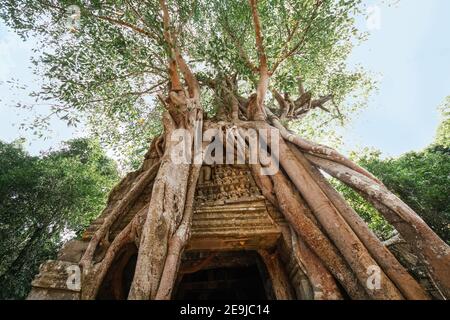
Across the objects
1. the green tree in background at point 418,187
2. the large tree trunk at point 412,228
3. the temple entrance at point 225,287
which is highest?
the green tree in background at point 418,187

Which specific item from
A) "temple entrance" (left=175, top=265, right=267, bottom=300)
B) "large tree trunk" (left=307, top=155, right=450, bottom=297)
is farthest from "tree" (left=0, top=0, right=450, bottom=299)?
"temple entrance" (left=175, top=265, right=267, bottom=300)

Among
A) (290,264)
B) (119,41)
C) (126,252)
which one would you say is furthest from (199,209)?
(119,41)

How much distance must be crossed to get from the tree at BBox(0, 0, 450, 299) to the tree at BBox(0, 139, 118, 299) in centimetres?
327

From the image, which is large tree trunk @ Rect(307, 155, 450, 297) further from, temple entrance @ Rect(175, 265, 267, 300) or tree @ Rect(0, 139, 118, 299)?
tree @ Rect(0, 139, 118, 299)

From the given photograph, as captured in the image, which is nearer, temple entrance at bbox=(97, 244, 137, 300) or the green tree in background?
temple entrance at bbox=(97, 244, 137, 300)

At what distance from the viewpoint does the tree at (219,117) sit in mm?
2259

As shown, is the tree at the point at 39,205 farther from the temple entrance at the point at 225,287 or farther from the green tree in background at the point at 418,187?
the green tree in background at the point at 418,187

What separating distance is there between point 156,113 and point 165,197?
5119 mm

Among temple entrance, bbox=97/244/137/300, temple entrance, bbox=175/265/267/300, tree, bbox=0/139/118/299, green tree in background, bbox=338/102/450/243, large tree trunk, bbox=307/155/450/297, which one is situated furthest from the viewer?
tree, bbox=0/139/118/299

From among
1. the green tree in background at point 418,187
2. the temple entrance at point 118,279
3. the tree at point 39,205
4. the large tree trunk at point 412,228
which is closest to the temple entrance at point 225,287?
the temple entrance at point 118,279

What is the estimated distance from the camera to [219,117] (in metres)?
4.88

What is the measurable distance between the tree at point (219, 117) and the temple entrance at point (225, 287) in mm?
1869

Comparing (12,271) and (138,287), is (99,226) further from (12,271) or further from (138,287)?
(12,271)

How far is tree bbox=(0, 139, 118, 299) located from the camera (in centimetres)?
822
